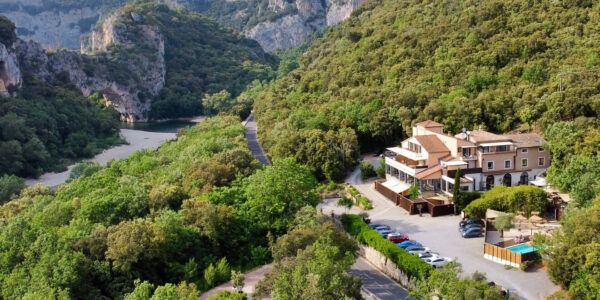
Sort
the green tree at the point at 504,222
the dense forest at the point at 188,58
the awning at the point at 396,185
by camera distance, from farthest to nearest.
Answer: the dense forest at the point at 188,58
the awning at the point at 396,185
the green tree at the point at 504,222

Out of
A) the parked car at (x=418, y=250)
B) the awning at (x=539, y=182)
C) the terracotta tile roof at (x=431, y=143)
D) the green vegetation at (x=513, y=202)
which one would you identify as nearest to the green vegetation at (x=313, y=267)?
the parked car at (x=418, y=250)

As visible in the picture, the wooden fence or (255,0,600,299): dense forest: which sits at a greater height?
(255,0,600,299): dense forest

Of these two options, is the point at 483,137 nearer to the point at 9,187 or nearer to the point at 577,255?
the point at 577,255

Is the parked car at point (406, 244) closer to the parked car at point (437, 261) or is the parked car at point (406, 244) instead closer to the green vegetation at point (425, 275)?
the green vegetation at point (425, 275)

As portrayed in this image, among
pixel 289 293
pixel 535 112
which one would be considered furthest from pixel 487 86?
pixel 289 293

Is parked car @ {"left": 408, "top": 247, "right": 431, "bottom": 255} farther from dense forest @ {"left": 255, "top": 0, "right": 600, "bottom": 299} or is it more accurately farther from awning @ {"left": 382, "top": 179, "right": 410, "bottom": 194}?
awning @ {"left": 382, "top": 179, "right": 410, "bottom": 194}

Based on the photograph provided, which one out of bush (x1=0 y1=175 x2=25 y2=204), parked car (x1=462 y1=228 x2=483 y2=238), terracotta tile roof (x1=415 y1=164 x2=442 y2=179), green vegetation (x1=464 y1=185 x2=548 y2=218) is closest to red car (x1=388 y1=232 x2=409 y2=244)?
parked car (x1=462 y1=228 x2=483 y2=238)
